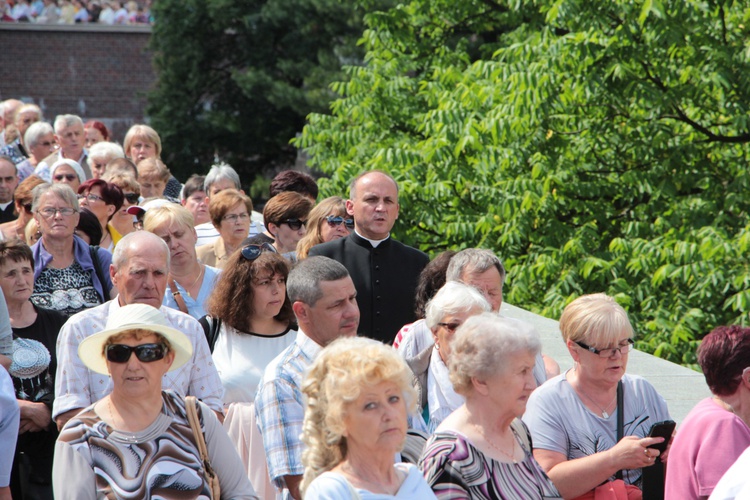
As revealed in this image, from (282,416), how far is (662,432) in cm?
157

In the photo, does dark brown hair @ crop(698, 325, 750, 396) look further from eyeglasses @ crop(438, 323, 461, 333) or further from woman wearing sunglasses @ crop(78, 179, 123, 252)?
woman wearing sunglasses @ crop(78, 179, 123, 252)

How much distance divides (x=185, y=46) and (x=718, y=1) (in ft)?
74.5

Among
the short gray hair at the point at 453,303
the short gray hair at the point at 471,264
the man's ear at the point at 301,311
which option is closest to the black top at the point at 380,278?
the short gray hair at the point at 471,264

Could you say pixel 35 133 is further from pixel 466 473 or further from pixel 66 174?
pixel 466 473

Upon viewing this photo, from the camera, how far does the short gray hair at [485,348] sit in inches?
159

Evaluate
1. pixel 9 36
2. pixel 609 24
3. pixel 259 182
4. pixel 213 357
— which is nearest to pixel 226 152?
pixel 259 182

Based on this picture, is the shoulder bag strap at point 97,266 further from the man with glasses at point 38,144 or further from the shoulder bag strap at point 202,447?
the man with glasses at point 38,144

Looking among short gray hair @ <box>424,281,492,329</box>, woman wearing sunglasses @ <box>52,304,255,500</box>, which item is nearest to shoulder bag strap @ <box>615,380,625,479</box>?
short gray hair @ <box>424,281,492,329</box>

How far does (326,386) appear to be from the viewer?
3.65m

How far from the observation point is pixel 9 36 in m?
42.2

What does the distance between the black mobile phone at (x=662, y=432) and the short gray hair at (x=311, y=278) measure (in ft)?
4.63

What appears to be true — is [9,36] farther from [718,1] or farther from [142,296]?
[142,296]

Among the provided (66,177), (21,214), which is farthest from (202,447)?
(66,177)

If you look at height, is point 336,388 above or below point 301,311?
above
